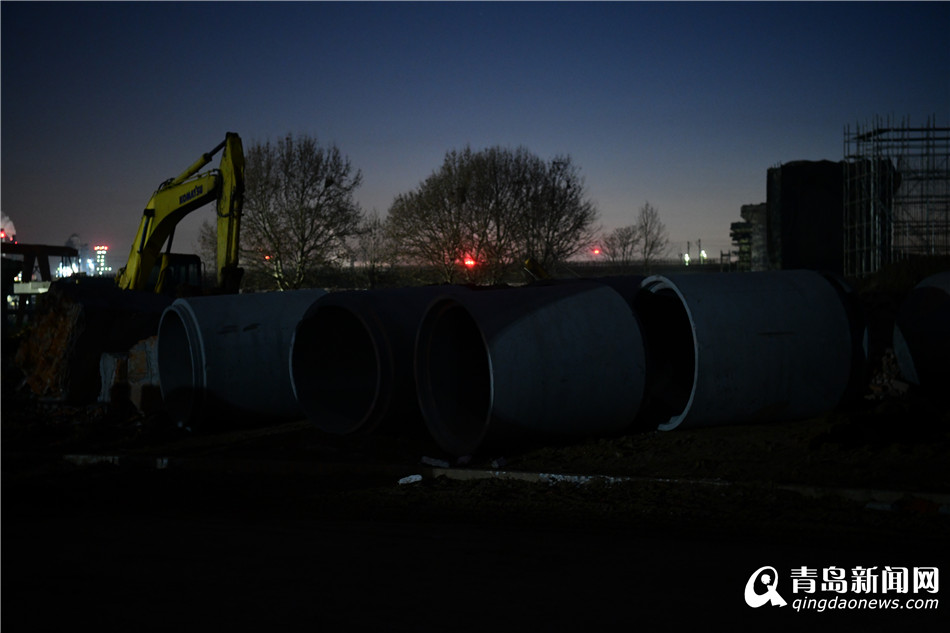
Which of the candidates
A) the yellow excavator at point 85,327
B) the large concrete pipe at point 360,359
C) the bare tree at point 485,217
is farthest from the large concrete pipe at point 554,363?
the bare tree at point 485,217

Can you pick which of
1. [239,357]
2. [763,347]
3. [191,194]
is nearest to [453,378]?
[239,357]

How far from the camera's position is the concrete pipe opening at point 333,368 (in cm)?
1151

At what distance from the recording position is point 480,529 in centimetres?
663

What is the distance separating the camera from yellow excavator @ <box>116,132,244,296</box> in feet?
62.6

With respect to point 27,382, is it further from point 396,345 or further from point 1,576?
point 1,576

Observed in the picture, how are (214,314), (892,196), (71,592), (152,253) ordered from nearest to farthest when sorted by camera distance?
(71,592)
(214,314)
(152,253)
(892,196)

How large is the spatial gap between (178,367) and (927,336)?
402 inches

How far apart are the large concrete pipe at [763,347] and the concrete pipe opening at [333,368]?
3.99 meters

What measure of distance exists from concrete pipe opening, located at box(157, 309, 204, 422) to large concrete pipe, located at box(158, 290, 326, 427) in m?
0.02

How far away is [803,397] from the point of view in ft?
31.3

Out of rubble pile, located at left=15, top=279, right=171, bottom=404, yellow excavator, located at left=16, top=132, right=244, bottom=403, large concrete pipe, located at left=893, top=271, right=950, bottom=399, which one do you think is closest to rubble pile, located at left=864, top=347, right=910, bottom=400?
large concrete pipe, located at left=893, top=271, right=950, bottom=399

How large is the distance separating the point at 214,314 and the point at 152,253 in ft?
32.2

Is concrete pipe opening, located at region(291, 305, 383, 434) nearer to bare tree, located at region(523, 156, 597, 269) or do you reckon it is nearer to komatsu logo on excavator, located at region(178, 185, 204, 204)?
komatsu logo on excavator, located at region(178, 185, 204, 204)

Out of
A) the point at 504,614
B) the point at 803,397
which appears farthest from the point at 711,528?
the point at 803,397
